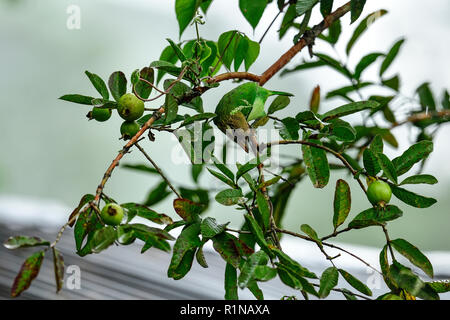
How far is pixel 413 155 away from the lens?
0.39 metres

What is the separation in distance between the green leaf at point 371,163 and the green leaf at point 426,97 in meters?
0.50

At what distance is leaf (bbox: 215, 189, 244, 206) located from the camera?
0.36 meters

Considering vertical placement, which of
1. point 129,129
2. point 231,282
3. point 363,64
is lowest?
point 231,282

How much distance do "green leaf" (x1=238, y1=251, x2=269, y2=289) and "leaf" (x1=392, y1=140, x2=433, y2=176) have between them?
14cm

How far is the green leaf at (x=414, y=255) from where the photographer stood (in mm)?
380

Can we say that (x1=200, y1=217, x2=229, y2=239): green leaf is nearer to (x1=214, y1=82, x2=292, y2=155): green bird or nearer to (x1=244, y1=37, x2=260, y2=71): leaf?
(x1=214, y1=82, x2=292, y2=155): green bird

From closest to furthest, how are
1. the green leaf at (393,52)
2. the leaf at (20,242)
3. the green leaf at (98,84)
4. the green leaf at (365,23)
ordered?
the leaf at (20,242) < the green leaf at (98,84) < the green leaf at (365,23) < the green leaf at (393,52)

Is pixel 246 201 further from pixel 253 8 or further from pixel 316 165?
pixel 253 8

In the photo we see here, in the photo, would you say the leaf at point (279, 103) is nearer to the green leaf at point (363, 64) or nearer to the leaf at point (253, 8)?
the leaf at point (253, 8)

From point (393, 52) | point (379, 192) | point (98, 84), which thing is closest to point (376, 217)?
point (379, 192)

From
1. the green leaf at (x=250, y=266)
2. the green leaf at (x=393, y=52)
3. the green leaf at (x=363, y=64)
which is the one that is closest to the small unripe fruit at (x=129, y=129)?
the green leaf at (x=250, y=266)

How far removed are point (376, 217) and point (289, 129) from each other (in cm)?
10
